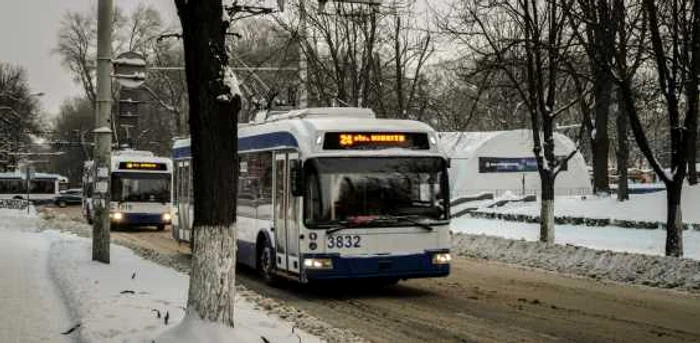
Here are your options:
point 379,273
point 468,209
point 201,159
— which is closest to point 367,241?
point 379,273

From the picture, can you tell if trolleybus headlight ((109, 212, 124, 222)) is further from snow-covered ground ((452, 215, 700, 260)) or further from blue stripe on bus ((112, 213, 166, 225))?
snow-covered ground ((452, 215, 700, 260))

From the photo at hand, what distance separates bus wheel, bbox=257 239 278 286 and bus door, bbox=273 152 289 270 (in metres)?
0.34

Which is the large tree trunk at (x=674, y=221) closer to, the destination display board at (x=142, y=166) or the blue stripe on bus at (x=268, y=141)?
the blue stripe on bus at (x=268, y=141)

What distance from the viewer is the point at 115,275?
14.3 m

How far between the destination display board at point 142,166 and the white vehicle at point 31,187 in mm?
41657

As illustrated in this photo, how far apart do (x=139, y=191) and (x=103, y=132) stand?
62.9 feet

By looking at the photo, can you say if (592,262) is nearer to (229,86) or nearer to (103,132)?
(103,132)

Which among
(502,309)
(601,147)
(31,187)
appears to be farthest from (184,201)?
(31,187)

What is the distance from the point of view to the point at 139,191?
116 feet

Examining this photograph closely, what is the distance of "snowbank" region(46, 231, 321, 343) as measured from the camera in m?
8.76

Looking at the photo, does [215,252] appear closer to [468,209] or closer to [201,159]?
[201,159]

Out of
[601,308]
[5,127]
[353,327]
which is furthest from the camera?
[5,127]

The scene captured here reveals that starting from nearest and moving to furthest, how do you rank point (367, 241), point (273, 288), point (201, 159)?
point (201, 159) < point (367, 241) < point (273, 288)

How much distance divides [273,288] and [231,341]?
7.12 meters
